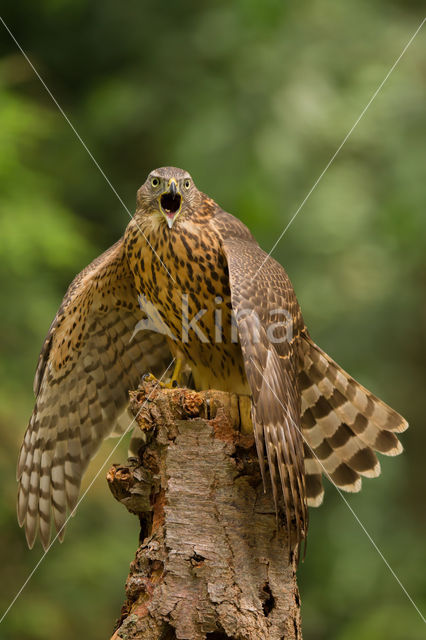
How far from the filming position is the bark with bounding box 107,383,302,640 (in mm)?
3012

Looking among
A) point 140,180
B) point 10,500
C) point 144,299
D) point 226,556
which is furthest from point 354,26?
point 226,556

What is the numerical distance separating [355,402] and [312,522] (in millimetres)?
2612

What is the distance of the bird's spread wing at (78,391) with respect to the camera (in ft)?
14.5

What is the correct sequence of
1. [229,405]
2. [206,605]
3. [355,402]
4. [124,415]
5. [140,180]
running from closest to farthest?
[206,605] → [229,405] → [355,402] → [124,415] → [140,180]

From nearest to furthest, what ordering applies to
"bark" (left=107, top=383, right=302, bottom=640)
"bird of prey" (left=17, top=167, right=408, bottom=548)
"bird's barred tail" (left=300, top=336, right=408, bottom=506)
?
"bark" (left=107, top=383, right=302, bottom=640) < "bird of prey" (left=17, top=167, right=408, bottom=548) < "bird's barred tail" (left=300, top=336, right=408, bottom=506)

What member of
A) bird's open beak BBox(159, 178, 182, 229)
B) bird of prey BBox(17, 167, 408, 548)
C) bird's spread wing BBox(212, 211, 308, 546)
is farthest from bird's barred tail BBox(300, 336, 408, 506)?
bird's open beak BBox(159, 178, 182, 229)

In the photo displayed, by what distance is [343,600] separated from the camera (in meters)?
6.27

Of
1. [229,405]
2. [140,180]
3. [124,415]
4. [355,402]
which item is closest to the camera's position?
[229,405]

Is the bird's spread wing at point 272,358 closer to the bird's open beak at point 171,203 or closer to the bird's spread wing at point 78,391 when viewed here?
the bird's open beak at point 171,203

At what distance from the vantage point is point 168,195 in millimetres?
4172

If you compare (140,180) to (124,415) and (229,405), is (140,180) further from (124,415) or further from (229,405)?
(229,405)

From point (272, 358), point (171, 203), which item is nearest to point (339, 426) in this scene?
point (272, 358)

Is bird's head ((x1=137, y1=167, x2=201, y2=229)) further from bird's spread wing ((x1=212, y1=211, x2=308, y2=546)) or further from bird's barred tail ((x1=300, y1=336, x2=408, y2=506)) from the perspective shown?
bird's barred tail ((x1=300, y1=336, x2=408, y2=506))

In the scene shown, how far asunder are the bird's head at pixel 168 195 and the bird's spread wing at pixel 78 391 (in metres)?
0.28
